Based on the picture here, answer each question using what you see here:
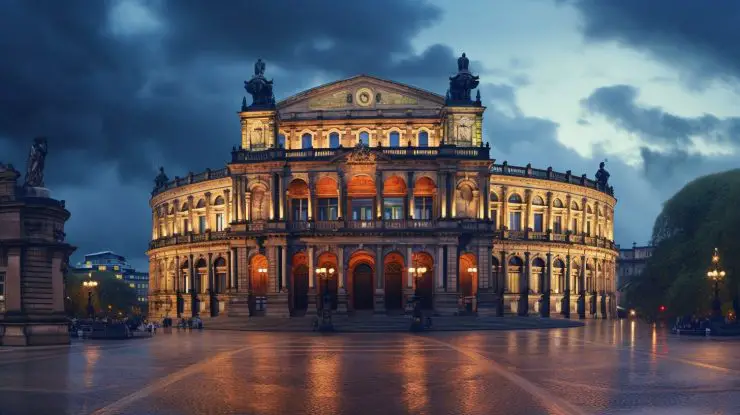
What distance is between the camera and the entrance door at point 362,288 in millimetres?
88625

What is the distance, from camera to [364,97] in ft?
309

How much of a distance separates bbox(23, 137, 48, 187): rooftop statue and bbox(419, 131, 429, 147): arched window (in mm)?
51762

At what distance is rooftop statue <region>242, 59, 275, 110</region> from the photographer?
300ft

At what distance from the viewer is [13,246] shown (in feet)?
154

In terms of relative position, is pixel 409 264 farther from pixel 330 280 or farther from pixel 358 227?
pixel 330 280

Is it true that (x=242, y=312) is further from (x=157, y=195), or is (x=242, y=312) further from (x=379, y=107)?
(x=157, y=195)

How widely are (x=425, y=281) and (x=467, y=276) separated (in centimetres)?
507

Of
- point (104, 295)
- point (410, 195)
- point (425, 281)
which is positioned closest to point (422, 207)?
point (410, 195)

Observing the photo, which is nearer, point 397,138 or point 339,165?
point 339,165

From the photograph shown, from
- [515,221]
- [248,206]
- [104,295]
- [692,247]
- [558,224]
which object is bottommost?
[104,295]

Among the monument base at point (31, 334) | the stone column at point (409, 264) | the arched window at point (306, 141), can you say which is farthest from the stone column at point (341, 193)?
the monument base at point (31, 334)

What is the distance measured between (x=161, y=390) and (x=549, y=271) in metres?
83.6

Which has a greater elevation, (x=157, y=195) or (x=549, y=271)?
(x=157, y=195)

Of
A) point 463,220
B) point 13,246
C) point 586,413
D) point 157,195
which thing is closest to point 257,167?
point 463,220
